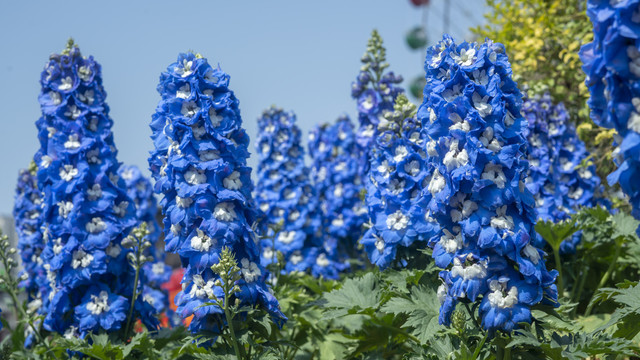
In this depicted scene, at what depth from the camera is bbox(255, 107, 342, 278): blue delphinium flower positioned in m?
7.36

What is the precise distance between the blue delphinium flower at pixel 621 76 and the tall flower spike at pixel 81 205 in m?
3.60

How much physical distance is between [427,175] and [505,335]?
132cm

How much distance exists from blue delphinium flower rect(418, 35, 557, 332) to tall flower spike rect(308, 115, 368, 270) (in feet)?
11.9

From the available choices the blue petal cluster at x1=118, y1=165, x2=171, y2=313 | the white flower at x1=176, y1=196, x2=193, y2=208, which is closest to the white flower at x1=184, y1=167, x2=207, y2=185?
the white flower at x1=176, y1=196, x2=193, y2=208

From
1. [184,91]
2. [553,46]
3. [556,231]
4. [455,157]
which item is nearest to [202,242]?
[184,91]

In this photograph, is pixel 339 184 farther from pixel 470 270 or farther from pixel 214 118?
pixel 470 270

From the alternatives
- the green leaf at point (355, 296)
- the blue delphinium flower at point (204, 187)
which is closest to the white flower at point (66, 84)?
the blue delphinium flower at point (204, 187)

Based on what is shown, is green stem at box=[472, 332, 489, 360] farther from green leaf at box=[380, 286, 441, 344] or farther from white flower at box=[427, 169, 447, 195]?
white flower at box=[427, 169, 447, 195]

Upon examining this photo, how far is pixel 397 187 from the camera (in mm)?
4871

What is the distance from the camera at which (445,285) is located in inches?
147

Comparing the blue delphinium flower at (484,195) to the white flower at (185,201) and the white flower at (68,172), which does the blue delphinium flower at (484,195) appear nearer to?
the white flower at (185,201)

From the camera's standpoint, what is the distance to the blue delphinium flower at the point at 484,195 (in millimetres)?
3527

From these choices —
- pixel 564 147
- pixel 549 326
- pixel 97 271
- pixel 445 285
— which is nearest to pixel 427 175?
pixel 445 285

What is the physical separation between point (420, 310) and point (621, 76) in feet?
5.78
